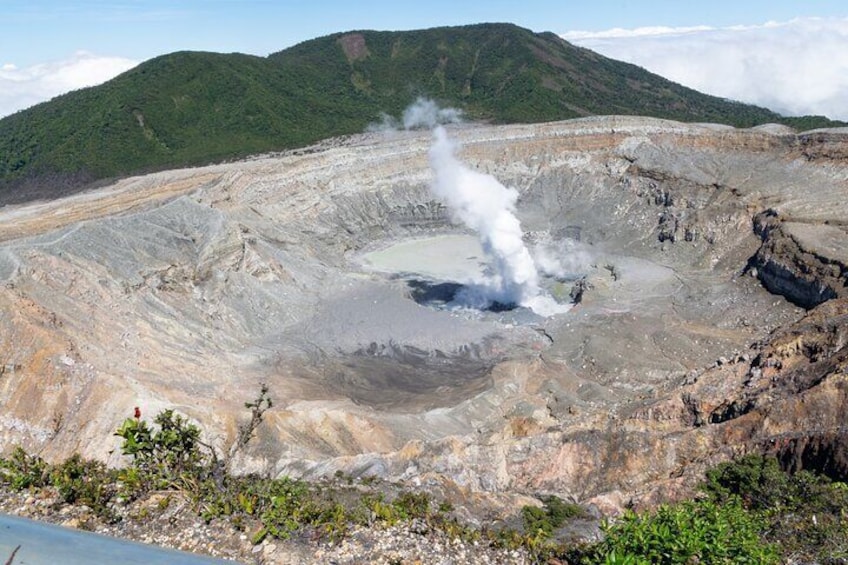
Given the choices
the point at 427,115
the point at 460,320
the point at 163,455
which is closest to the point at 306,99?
the point at 427,115

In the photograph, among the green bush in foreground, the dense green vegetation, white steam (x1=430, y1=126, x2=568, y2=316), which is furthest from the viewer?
white steam (x1=430, y1=126, x2=568, y2=316)

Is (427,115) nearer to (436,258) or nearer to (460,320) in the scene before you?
(436,258)

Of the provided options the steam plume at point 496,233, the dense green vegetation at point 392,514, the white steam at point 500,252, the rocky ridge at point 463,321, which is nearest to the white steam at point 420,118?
the rocky ridge at point 463,321

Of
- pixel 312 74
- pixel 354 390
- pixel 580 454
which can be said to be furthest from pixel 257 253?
pixel 312 74

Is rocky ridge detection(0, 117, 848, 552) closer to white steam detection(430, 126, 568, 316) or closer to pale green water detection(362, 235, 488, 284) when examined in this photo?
pale green water detection(362, 235, 488, 284)

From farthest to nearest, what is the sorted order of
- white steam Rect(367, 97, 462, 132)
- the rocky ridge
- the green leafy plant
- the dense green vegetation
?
white steam Rect(367, 97, 462, 132) → the rocky ridge → the green leafy plant → the dense green vegetation

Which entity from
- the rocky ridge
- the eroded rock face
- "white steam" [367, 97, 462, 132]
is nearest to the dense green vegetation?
the eroded rock face
